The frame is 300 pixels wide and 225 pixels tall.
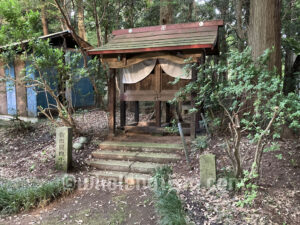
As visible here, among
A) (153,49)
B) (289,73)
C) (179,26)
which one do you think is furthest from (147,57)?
(289,73)

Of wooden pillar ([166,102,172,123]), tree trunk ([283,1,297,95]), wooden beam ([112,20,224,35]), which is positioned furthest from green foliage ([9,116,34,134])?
tree trunk ([283,1,297,95])

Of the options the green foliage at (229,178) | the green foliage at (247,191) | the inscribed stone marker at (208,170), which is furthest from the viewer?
the inscribed stone marker at (208,170)

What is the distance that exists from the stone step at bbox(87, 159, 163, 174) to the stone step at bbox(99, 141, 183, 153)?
22.0 inches

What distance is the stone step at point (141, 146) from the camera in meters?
5.91

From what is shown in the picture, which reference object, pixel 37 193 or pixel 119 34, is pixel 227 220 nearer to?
pixel 37 193

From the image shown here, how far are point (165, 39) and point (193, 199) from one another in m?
4.51

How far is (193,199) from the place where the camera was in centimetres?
378

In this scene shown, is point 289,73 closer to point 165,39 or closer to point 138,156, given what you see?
point 165,39

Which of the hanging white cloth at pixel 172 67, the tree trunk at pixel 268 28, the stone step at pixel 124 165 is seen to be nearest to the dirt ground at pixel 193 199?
the stone step at pixel 124 165

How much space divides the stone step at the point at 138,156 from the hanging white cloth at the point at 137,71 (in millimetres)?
2352

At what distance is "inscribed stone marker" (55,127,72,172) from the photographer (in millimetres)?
5312

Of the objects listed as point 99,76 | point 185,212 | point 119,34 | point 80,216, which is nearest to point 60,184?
point 80,216

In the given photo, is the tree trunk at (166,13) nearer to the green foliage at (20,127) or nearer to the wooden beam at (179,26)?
the wooden beam at (179,26)

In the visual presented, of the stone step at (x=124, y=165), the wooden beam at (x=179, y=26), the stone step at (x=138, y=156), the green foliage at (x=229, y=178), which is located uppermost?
the wooden beam at (x=179, y=26)
